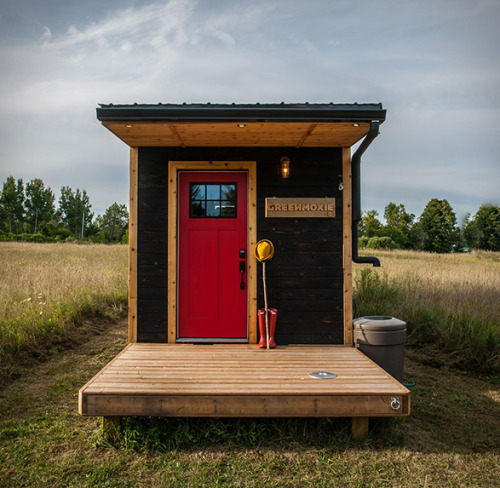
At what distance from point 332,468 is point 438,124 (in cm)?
844

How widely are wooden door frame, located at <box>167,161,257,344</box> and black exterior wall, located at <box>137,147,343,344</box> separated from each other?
2.2 inches

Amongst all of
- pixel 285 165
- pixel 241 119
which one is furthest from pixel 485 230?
pixel 241 119

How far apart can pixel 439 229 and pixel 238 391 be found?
156 feet

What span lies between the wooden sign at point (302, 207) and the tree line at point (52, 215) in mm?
37585

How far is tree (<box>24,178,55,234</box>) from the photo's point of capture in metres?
47.3

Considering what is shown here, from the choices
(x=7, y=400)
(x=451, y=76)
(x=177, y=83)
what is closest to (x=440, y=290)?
(x=451, y=76)

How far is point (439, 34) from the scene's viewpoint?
6852 millimetres

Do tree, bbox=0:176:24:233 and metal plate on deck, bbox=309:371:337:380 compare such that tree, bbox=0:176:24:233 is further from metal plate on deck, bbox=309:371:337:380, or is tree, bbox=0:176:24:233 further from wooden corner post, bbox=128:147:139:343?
metal plate on deck, bbox=309:371:337:380

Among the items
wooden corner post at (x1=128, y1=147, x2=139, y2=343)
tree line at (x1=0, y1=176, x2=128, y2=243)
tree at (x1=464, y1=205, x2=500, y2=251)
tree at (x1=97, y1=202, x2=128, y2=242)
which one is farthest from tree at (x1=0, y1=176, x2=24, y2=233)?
tree at (x1=464, y1=205, x2=500, y2=251)

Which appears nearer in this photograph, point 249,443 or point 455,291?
point 249,443

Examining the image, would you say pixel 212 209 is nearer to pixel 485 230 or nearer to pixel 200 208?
pixel 200 208

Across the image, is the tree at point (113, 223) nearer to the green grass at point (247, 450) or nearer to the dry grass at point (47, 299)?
the dry grass at point (47, 299)

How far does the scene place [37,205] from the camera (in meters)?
47.5

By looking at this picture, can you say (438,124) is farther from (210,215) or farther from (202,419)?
(202,419)
